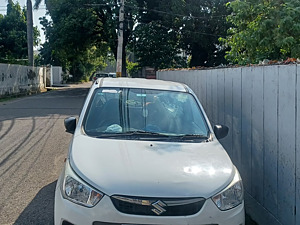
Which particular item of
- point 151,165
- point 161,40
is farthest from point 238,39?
point 161,40

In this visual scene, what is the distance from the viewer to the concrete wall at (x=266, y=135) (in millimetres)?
3783

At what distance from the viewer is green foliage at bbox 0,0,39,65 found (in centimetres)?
4012

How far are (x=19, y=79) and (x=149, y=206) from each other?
2435 cm

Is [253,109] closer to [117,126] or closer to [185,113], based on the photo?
[185,113]

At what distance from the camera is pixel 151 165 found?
3.46m

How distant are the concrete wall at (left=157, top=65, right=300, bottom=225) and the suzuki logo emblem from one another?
146cm

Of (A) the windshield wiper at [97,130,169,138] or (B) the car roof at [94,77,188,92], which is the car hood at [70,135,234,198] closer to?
(A) the windshield wiper at [97,130,169,138]

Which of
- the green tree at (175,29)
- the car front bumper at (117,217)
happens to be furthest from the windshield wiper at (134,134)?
the green tree at (175,29)

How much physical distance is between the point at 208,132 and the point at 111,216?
1.88 m

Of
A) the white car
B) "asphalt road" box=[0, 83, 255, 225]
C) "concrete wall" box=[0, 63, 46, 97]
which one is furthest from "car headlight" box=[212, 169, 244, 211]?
"concrete wall" box=[0, 63, 46, 97]

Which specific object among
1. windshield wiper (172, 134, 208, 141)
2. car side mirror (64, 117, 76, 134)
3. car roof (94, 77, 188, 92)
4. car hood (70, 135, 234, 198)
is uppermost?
car roof (94, 77, 188, 92)

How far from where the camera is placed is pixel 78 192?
325 cm

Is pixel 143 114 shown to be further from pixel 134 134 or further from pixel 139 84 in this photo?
pixel 139 84

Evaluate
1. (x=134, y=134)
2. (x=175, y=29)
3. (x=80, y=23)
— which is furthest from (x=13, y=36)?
(x=134, y=134)
